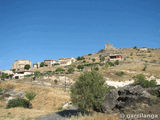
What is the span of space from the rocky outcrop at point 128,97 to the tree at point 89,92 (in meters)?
1.12

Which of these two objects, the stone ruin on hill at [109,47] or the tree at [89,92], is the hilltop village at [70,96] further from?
the stone ruin on hill at [109,47]

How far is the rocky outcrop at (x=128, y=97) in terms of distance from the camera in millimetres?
18127

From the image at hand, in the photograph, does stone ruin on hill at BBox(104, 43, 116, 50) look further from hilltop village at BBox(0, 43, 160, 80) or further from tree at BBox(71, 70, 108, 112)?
tree at BBox(71, 70, 108, 112)

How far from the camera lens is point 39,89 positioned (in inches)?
2069

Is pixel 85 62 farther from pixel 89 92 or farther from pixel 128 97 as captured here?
pixel 128 97

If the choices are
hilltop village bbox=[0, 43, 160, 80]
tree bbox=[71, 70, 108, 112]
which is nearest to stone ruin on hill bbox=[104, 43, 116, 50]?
hilltop village bbox=[0, 43, 160, 80]

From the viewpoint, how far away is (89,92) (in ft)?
76.8

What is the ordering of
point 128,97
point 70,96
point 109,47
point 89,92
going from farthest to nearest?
1. point 109,47
2. point 70,96
3. point 89,92
4. point 128,97

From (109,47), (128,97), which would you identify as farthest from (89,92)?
(109,47)

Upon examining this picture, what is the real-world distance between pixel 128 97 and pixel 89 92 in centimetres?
570

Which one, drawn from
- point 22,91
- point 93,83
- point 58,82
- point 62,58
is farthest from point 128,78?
point 62,58

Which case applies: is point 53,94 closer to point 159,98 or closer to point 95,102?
point 95,102

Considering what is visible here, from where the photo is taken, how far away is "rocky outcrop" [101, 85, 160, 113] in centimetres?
1813

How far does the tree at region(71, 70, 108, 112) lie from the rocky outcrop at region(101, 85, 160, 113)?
1116 millimetres
